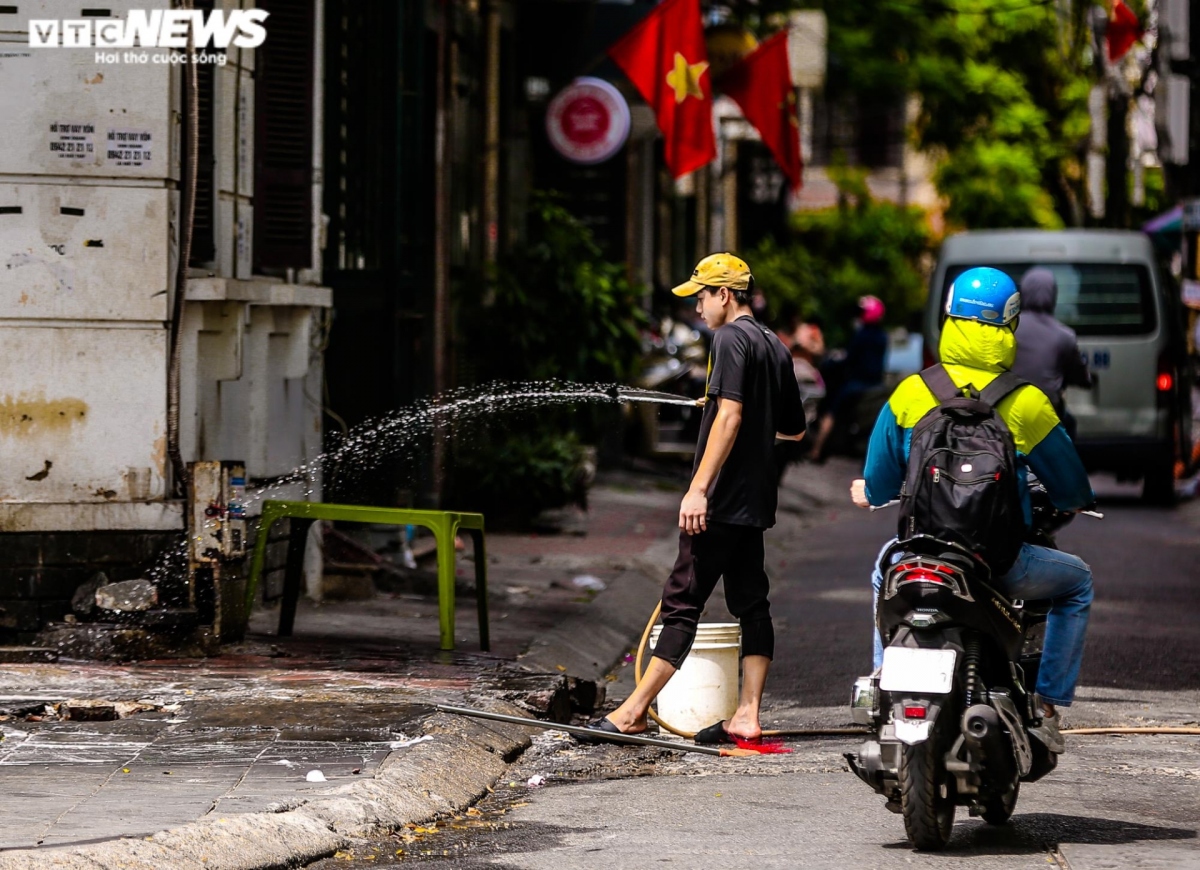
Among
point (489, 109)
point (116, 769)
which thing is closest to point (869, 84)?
point (489, 109)

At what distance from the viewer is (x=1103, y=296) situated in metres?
18.0

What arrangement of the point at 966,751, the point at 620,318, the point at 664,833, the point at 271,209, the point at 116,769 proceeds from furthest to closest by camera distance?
the point at 620,318 → the point at 271,209 → the point at 116,769 → the point at 664,833 → the point at 966,751

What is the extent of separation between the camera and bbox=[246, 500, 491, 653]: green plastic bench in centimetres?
862

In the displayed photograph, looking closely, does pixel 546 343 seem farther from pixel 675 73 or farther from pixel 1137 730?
pixel 1137 730

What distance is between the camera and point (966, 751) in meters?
5.23

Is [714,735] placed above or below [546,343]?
below

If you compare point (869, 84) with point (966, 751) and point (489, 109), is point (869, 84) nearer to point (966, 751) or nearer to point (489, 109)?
point (489, 109)

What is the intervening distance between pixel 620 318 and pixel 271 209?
274 inches

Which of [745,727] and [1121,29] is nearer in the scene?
[745,727]

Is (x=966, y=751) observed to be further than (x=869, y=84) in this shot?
No

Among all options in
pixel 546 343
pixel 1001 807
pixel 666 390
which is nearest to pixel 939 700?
pixel 1001 807

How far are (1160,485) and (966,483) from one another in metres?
14.1

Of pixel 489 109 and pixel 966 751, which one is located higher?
pixel 489 109

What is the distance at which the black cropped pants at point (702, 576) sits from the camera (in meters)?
7.21
